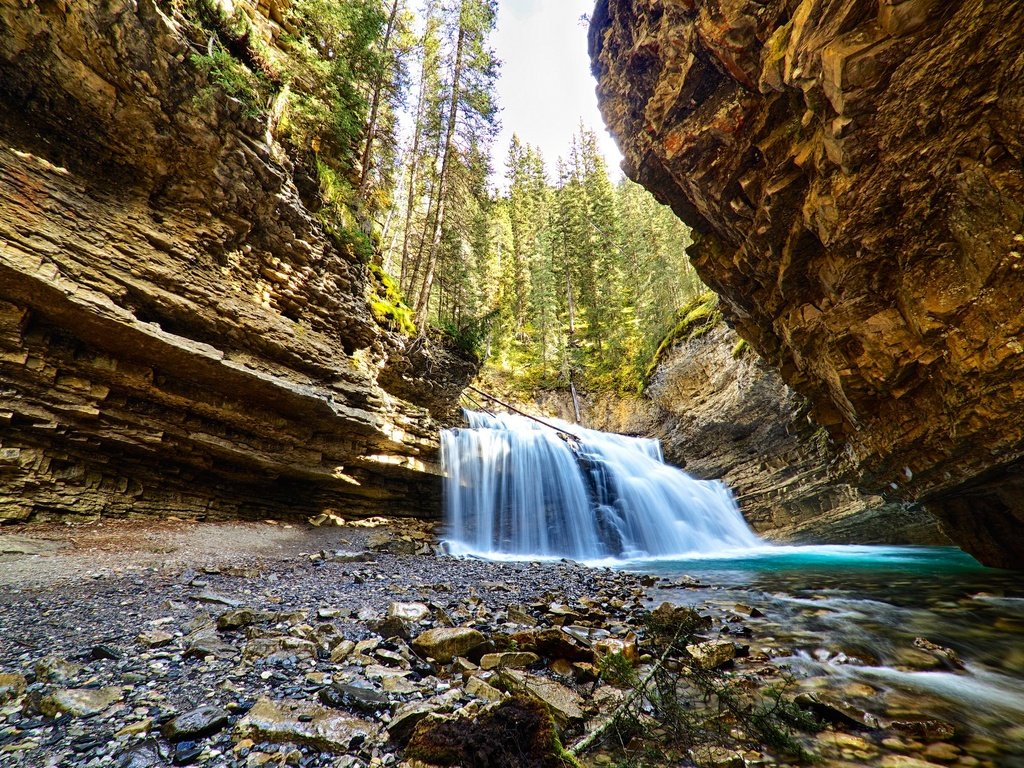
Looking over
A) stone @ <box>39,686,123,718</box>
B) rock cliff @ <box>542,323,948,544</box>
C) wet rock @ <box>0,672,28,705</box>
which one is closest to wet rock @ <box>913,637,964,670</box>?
rock cliff @ <box>542,323,948,544</box>

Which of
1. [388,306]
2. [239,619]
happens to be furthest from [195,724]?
[388,306]

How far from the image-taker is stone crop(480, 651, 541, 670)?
2797 mm

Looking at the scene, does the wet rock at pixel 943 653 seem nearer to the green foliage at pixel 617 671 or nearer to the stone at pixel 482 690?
the green foliage at pixel 617 671

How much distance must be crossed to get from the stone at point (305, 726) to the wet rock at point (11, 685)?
123 centimetres

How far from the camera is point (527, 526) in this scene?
45.0 feet

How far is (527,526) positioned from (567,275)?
21.9 meters

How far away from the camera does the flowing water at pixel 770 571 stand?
8.86 feet

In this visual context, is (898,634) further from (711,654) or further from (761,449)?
(761,449)

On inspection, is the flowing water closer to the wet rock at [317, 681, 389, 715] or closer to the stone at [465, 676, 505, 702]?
the stone at [465, 676, 505, 702]

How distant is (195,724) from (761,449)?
1660cm

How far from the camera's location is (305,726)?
6.29 ft

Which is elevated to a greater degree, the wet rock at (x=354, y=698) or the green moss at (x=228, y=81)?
the green moss at (x=228, y=81)

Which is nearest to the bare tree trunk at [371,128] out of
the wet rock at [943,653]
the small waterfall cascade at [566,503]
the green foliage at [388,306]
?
the green foliage at [388,306]

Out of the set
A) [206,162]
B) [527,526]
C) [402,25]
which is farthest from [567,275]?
[206,162]
